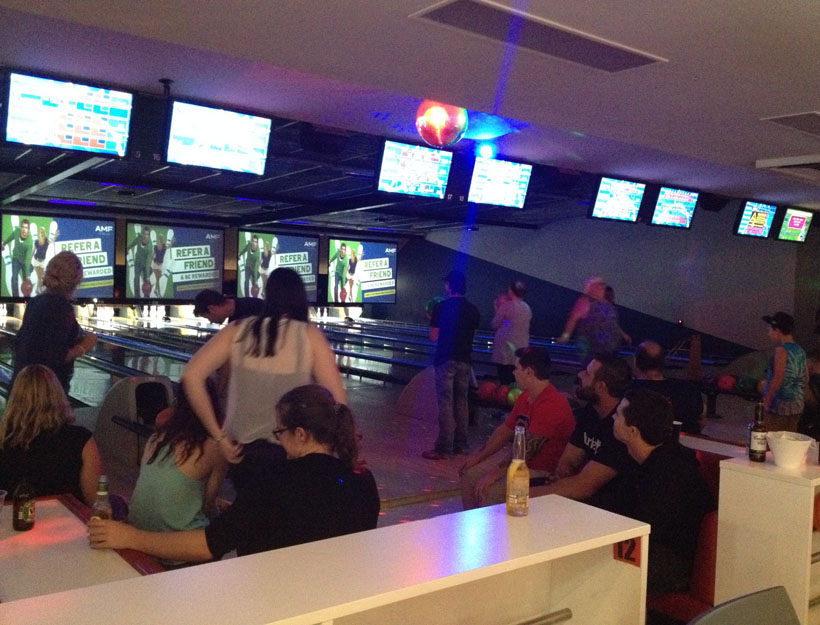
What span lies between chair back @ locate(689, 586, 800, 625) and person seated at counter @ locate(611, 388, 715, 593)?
3.19 feet

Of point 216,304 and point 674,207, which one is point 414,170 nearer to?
point 216,304

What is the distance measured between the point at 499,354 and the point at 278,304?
4429 millimetres

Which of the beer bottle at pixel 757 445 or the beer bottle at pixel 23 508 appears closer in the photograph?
the beer bottle at pixel 23 508

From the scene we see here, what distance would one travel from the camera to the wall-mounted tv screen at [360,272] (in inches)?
510

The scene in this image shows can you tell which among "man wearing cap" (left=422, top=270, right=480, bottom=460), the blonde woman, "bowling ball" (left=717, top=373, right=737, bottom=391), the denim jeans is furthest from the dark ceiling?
"bowling ball" (left=717, top=373, right=737, bottom=391)

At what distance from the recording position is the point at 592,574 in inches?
75.4

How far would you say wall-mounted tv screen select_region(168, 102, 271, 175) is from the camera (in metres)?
4.10

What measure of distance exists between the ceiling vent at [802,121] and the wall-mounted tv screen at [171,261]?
8034mm

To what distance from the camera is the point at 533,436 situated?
3.38 m

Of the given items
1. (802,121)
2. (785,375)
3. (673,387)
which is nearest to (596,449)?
(673,387)

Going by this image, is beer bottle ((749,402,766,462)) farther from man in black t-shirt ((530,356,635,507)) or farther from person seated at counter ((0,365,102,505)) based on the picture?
person seated at counter ((0,365,102,505))

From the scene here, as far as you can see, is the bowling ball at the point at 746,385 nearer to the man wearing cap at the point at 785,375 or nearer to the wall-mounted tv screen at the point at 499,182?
the man wearing cap at the point at 785,375

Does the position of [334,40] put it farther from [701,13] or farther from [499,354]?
[499,354]

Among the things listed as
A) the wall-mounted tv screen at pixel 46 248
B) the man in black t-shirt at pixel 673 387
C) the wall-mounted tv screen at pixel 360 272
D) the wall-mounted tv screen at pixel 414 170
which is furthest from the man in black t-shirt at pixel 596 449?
the wall-mounted tv screen at pixel 360 272
